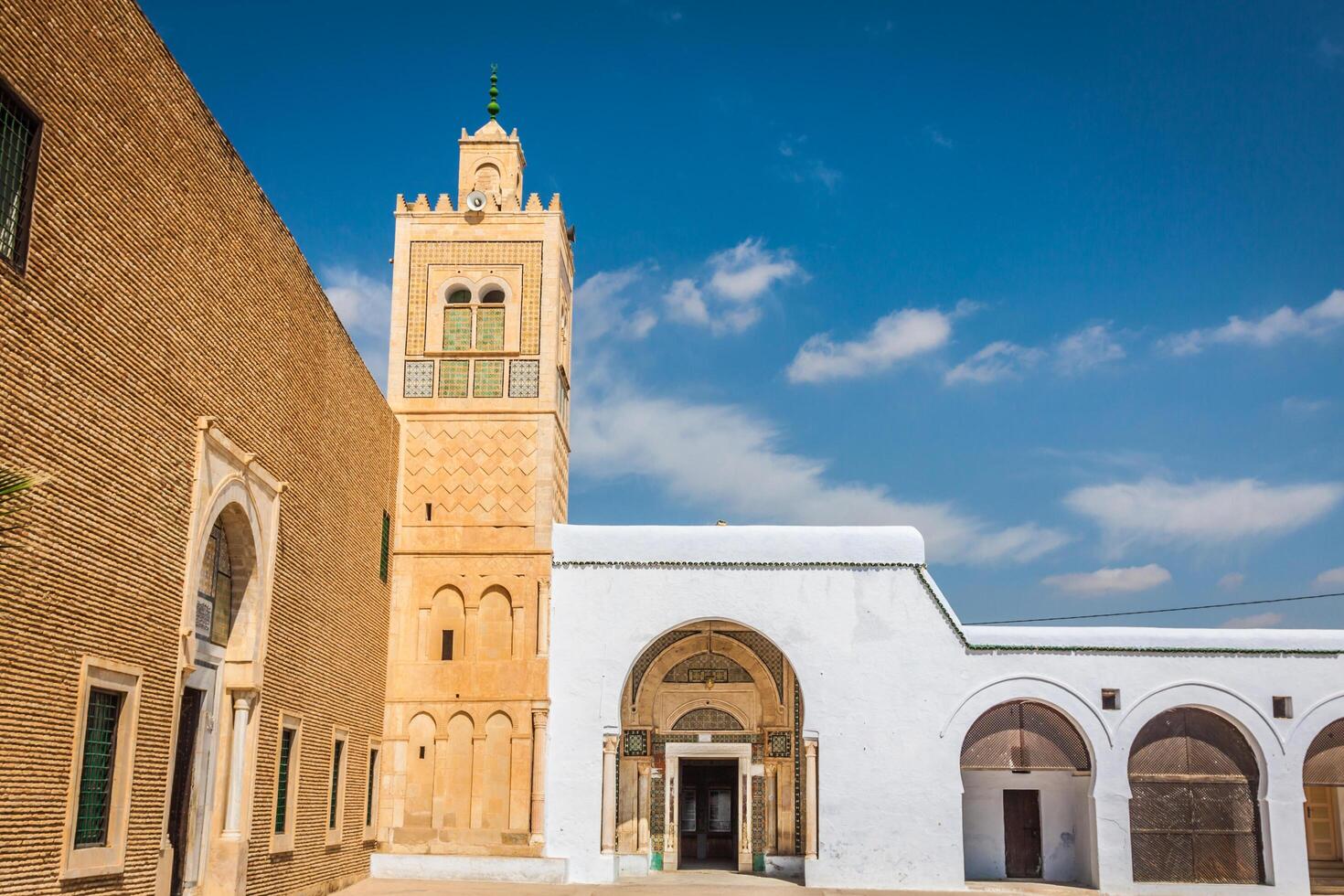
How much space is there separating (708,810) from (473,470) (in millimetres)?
6397

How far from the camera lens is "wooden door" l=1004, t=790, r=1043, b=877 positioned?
17.8 m

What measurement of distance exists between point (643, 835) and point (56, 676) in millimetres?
11920

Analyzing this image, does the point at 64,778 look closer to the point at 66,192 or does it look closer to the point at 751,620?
the point at 66,192

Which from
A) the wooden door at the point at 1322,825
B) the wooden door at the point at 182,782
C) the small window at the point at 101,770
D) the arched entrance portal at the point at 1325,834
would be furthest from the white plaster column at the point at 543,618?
the wooden door at the point at 1322,825

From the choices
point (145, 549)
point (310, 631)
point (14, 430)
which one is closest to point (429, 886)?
point (310, 631)

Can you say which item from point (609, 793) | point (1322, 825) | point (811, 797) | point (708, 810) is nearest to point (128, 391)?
point (609, 793)

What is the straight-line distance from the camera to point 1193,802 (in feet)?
53.5

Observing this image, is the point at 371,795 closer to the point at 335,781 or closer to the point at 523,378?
the point at 335,781

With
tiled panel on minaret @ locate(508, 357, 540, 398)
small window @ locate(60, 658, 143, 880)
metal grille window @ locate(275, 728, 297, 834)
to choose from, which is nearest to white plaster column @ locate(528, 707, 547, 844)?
metal grille window @ locate(275, 728, 297, 834)

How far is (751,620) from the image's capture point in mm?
17016

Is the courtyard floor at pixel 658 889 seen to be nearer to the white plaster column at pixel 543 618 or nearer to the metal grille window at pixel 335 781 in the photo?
the metal grille window at pixel 335 781

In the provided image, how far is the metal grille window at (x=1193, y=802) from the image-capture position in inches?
633

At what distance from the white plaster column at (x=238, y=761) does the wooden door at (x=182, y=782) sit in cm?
57

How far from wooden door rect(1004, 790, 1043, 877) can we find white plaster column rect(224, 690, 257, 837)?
1076cm
